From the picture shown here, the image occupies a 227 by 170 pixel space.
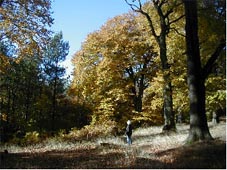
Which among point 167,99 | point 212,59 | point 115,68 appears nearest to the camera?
point 212,59

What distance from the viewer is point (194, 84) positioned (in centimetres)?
1661

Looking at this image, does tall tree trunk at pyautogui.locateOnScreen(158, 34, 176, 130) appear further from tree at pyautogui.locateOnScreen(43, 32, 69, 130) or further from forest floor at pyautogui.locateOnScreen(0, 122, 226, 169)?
tree at pyautogui.locateOnScreen(43, 32, 69, 130)

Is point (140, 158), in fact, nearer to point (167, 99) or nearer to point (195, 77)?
point (195, 77)

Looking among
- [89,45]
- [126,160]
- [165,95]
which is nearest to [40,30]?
[165,95]

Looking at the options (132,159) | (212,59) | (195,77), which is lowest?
(132,159)

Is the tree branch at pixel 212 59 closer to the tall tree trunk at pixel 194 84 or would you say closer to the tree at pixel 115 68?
the tall tree trunk at pixel 194 84

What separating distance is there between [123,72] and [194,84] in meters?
22.5

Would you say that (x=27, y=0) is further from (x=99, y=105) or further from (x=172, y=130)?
(x=99, y=105)

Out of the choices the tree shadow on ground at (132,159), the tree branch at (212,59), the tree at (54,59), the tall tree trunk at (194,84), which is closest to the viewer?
the tree shadow on ground at (132,159)

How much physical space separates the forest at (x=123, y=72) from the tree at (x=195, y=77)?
0.04m

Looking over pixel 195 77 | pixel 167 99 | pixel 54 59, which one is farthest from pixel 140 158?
pixel 54 59

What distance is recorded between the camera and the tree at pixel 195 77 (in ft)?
52.3

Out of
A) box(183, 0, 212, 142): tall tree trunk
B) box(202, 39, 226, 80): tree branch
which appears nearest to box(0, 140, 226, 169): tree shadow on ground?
box(183, 0, 212, 142): tall tree trunk

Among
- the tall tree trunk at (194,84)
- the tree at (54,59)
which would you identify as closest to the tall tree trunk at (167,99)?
the tall tree trunk at (194,84)
